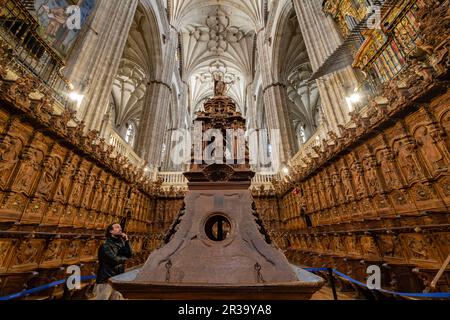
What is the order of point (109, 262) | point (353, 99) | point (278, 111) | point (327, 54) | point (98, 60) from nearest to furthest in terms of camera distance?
point (109, 262) → point (353, 99) → point (98, 60) → point (327, 54) → point (278, 111)

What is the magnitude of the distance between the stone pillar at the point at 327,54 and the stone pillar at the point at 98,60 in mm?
9181

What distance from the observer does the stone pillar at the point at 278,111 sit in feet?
43.1

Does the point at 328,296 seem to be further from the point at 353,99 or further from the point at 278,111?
the point at 278,111

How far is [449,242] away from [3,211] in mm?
8225

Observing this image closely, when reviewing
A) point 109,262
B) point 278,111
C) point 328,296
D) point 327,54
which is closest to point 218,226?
point 109,262

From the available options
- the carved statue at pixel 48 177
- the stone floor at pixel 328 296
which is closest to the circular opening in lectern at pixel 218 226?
the stone floor at pixel 328 296

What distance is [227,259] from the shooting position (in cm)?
235

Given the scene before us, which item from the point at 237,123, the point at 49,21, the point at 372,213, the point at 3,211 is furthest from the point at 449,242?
the point at 49,21

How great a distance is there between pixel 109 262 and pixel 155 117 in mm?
12326

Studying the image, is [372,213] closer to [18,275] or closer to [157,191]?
[18,275]

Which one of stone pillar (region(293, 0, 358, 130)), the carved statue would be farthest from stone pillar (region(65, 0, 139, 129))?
stone pillar (region(293, 0, 358, 130))

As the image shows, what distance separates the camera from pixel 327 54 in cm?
852

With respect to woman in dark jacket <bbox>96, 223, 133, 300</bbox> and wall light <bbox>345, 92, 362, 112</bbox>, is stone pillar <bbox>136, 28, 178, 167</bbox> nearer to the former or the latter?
woman in dark jacket <bbox>96, 223, 133, 300</bbox>

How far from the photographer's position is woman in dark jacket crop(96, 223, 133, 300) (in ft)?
8.83
